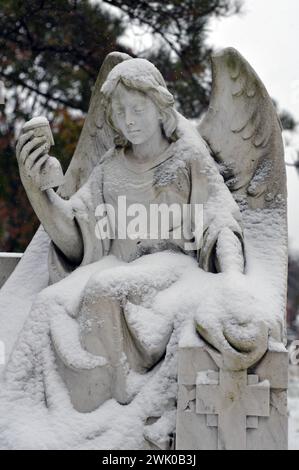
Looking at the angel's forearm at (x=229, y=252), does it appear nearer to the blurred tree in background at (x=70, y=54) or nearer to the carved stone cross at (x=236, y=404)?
the carved stone cross at (x=236, y=404)

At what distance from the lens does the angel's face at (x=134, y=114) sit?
438cm

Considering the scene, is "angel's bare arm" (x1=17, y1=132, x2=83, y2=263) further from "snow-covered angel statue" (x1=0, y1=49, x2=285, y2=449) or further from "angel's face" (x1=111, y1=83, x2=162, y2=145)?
"angel's face" (x1=111, y1=83, x2=162, y2=145)


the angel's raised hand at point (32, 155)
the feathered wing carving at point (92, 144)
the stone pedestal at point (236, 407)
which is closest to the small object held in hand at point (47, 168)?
the angel's raised hand at point (32, 155)

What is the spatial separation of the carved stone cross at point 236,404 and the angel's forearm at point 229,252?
579mm

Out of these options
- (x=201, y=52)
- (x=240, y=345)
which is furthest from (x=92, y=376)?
(x=201, y=52)

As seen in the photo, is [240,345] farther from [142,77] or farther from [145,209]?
[142,77]

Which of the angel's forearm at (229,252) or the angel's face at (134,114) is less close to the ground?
the angel's face at (134,114)

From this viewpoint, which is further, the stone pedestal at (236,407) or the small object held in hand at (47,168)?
the small object held in hand at (47,168)

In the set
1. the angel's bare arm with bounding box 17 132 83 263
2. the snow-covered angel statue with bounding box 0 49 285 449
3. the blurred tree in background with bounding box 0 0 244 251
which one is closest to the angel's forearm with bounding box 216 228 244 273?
the snow-covered angel statue with bounding box 0 49 285 449

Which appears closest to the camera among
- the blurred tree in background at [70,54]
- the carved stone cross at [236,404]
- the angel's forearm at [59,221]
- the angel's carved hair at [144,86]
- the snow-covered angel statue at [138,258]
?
the carved stone cross at [236,404]

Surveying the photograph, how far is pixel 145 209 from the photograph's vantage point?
4469 millimetres

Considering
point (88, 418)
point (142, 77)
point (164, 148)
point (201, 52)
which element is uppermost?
point (201, 52)

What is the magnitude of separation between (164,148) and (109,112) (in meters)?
0.31

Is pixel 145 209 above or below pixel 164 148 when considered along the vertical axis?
below
